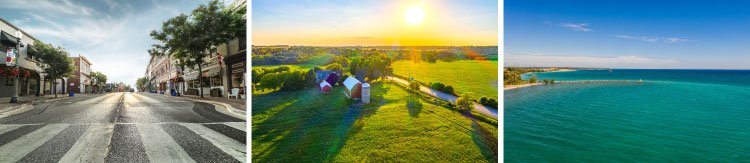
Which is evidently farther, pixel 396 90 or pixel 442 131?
pixel 396 90

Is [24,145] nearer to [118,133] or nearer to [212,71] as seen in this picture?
[118,133]

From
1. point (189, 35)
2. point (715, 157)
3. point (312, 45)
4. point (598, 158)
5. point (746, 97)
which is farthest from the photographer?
point (746, 97)

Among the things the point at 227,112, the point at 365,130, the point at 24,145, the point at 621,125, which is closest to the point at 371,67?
the point at 365,130

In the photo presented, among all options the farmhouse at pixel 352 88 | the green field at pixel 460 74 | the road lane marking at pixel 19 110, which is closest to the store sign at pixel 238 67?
the farmhouse at pixel 352 88

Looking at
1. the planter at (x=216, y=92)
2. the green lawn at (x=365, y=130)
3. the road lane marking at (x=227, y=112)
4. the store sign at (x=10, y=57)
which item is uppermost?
the store sign at (x=10, y=57)

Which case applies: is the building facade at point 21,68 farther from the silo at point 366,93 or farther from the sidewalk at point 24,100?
the silo at point 366,93

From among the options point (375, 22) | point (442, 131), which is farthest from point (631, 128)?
point (375, 22)

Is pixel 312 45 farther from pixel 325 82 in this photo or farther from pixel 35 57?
pixel 35 57
